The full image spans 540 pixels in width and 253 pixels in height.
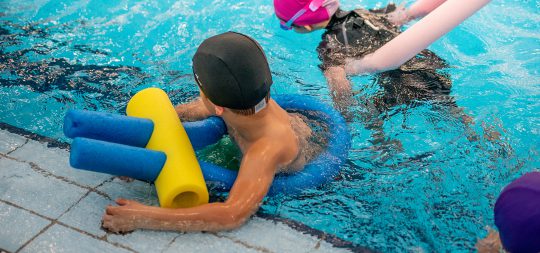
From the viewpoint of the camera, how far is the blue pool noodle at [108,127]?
354 centimetres

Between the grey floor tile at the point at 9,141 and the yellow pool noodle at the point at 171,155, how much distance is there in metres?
0.91

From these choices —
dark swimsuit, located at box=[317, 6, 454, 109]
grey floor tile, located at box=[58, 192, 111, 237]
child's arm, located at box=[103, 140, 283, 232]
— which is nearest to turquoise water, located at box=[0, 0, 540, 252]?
dark swimsuit, located at box=[317, 6, 454, 109]

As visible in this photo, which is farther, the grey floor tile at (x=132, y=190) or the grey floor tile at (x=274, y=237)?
the grey floor tile at (x=132, y=190)

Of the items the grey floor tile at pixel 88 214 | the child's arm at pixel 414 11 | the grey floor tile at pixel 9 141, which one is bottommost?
the grey floor tile at pixel 88 214

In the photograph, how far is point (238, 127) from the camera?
3.78m

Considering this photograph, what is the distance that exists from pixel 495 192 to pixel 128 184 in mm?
2664

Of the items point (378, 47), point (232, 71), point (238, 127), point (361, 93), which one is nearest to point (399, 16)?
point (378, 47)

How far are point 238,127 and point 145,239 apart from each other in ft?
3.13

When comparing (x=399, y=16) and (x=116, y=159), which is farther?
(x=399, y=16)

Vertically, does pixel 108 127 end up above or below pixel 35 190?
above

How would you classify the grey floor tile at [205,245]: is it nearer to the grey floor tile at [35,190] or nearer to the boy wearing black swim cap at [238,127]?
the boy wearing black swim cap at [238,127]

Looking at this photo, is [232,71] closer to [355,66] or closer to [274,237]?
[274,237]

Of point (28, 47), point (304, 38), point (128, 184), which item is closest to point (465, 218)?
point (128, 184)

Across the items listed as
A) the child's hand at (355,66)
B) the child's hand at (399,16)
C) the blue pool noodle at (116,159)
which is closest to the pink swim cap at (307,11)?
the child's hand at (355,66)
